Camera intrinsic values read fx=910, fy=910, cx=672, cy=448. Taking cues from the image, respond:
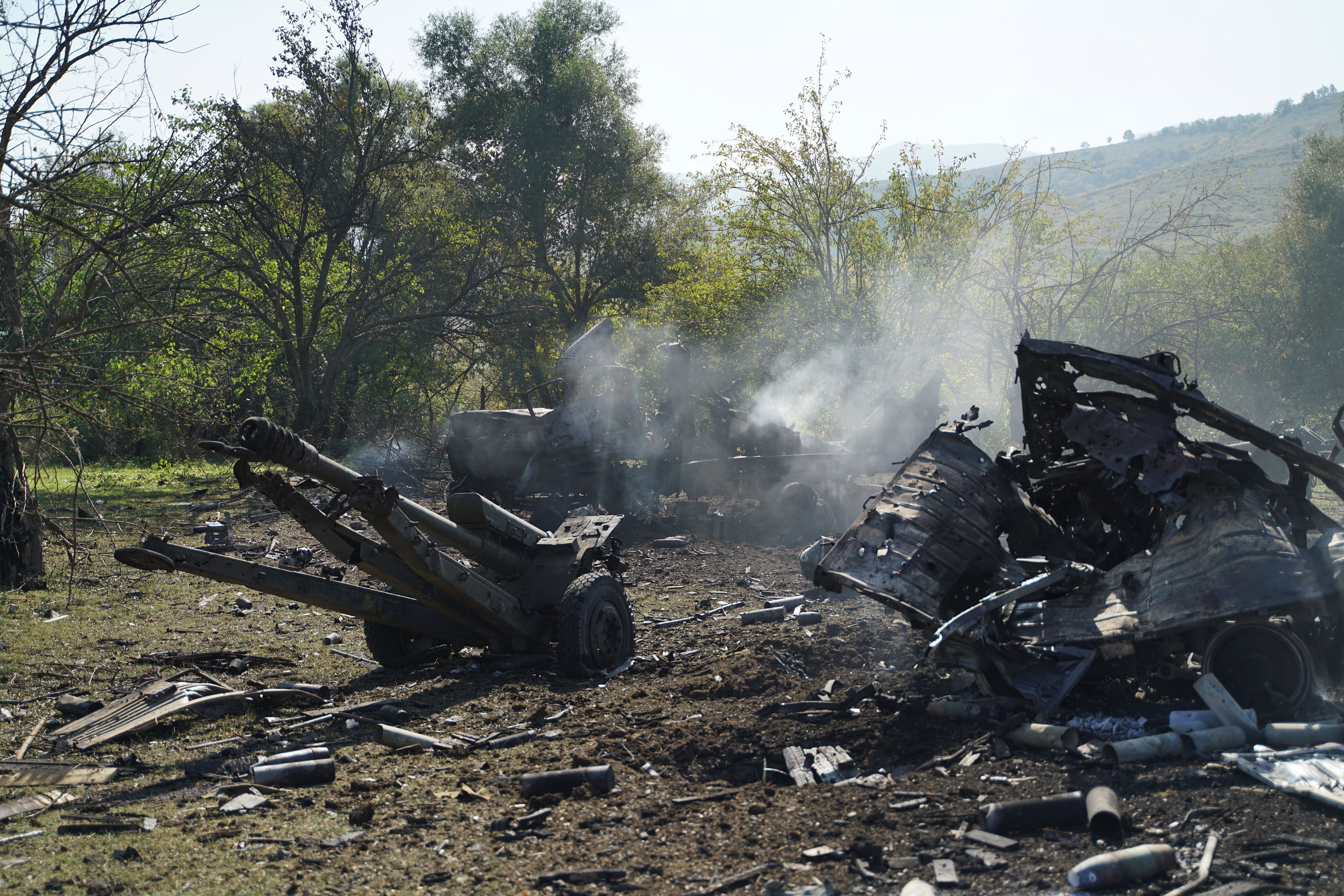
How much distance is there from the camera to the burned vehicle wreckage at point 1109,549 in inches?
221

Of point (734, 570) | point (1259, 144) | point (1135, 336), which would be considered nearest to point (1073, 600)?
point (734, 570)

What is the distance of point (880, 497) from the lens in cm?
766

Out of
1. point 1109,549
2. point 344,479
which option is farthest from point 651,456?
Result: point 344,479

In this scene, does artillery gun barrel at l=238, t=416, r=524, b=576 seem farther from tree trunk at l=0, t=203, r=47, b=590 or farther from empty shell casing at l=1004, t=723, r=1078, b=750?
empty shell casing at l=1004, t=723, r=1078, b=750

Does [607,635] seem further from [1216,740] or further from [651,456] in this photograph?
[651,456]

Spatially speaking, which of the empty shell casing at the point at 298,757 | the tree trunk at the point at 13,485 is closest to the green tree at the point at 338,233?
the tree trunk at the point at 13,485

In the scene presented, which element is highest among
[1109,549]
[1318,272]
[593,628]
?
[1318,272]

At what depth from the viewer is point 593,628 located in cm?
815

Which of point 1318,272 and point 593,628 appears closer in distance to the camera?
point 593,628

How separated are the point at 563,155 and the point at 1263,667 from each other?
28.5 m

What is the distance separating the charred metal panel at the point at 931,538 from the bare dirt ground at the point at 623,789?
2.62 ft

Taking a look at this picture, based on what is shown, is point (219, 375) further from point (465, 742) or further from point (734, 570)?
Result: point (734, 570)

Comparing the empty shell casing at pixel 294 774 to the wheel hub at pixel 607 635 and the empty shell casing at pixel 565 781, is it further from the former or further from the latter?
the wheel hub at pixel 607 635

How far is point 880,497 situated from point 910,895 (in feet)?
13.6
